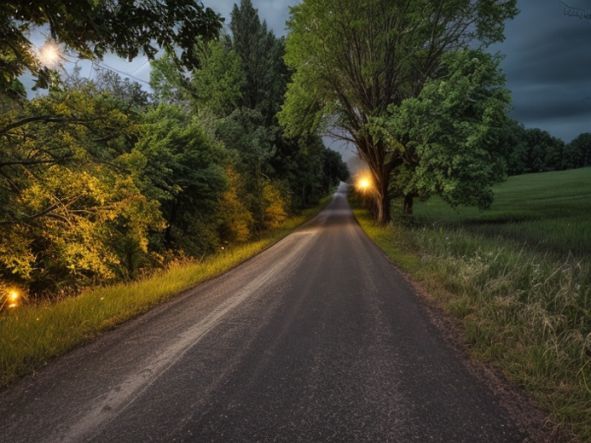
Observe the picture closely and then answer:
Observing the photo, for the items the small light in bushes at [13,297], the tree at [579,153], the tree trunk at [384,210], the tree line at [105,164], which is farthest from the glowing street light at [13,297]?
the tree at [579,153]

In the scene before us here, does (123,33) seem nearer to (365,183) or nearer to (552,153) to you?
(365,183)

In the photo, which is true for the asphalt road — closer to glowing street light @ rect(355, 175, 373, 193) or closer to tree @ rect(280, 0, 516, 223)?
tree @ rect(280, 0, 516, 223)

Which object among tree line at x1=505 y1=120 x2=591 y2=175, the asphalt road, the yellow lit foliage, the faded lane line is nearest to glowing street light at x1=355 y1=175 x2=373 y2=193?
the yellow lit foliage

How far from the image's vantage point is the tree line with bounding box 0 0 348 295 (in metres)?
4.22

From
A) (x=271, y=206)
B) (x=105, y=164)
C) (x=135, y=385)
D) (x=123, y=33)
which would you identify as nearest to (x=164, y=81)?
(x=271, y=206)

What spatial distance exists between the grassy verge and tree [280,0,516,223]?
48.4 ft

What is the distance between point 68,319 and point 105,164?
347 centimetres

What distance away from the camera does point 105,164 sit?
719 cm

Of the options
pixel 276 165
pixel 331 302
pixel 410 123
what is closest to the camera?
pixel 331 302

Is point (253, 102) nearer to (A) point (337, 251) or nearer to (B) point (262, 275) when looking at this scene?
(A) point (337, 251)

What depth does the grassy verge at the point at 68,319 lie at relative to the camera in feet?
14.9

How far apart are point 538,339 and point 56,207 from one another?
928 centimetres

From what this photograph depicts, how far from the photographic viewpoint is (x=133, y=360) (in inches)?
181

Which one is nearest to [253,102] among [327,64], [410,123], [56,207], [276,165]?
[276,165]
